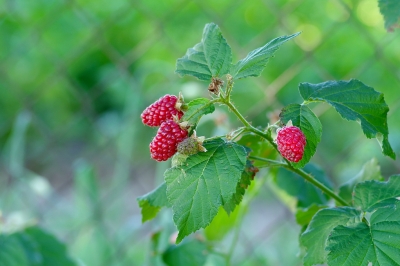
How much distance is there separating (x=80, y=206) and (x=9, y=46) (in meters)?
1.34

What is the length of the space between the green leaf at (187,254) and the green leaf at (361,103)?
426 millimetres

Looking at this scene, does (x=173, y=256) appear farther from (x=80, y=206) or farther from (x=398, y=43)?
(x=398, y=43)

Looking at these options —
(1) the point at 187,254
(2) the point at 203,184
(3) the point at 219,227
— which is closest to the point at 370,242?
(2) the point at 203,184

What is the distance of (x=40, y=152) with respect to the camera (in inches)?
101

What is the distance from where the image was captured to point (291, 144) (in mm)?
557

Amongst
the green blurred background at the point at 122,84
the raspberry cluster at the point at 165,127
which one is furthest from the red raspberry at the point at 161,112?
the green blurred background at the point at 122,84

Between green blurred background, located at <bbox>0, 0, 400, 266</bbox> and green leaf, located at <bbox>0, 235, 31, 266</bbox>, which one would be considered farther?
green blurred background, located at <bbox>0, 0, 400, 266</bbox>

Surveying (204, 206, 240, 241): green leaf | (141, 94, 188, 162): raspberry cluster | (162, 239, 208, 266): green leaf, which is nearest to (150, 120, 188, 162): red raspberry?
(141, 94, 188, 162): raspberry cluster

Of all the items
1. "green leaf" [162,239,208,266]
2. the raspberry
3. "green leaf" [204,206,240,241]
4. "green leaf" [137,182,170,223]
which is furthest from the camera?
"green leaf" [204,206,240,241]

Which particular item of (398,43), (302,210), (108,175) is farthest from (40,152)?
(302,210)

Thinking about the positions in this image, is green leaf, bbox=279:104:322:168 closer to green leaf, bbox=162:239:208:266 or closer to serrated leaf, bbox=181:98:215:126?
serrated leaf, bbox=181:98:215:126

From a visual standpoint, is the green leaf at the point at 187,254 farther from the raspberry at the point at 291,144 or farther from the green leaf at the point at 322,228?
the raspberry at the point at 291,144

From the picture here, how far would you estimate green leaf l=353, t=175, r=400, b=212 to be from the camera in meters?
0.64

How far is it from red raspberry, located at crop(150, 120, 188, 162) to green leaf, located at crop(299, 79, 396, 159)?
0.13m
